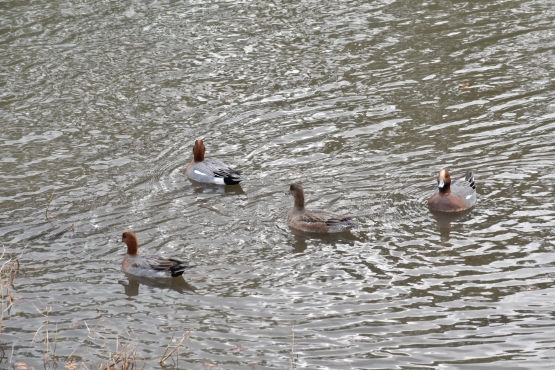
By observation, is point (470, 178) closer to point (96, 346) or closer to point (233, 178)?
point (233, 178)

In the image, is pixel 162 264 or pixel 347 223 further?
pixel 347 223

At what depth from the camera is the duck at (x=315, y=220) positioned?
11.4 metres

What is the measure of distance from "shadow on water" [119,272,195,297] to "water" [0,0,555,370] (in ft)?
0.08

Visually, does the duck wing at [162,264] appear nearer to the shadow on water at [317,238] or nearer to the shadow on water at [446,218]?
the shadow on water at [317,238]

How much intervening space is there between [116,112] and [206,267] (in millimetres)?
6772

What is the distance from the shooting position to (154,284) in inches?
413

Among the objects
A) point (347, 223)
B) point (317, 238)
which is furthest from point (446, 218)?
point (317, 238)

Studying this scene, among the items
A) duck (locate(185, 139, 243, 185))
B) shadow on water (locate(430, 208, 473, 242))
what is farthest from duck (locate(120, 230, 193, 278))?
shadow on water (locate(430, 208, 473, 242))

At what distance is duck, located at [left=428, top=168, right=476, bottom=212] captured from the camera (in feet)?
39.0

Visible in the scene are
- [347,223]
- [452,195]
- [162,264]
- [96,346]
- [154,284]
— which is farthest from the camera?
[452,195]

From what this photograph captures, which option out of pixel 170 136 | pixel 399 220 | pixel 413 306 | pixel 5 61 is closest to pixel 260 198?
pixel 399 220

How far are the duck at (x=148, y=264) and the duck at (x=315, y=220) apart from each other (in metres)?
2.04

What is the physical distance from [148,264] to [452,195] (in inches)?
173

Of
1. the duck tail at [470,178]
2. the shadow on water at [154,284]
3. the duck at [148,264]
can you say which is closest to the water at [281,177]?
the shadow on water at [154,284]
